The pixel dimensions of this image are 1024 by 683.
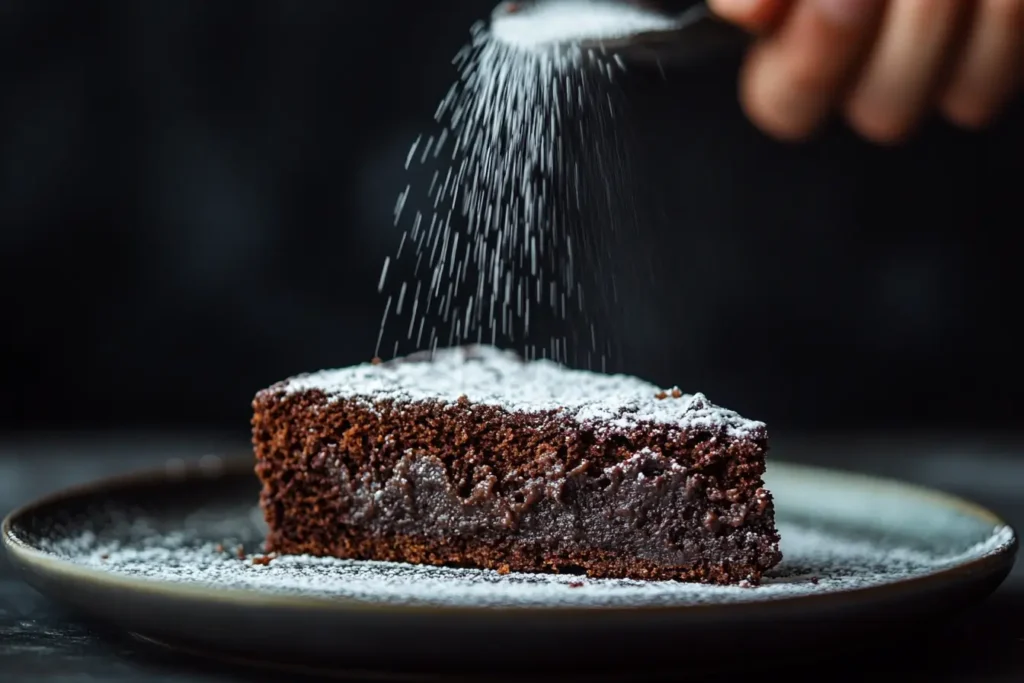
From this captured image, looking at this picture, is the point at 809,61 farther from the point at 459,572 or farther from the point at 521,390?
the point at 459,572

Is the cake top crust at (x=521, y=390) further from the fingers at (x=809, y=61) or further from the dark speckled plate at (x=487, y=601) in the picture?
the fingers at (x=809, y=61)

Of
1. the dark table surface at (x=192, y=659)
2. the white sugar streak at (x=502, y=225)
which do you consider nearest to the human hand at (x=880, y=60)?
the white sugar streak at (x=502, y=225)

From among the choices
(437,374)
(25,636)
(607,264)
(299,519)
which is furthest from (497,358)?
(607,264)

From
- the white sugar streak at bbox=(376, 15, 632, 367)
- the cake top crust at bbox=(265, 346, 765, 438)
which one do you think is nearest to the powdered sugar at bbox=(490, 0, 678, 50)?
the white sugar streak at bbox=(376, 15, 632, 367)

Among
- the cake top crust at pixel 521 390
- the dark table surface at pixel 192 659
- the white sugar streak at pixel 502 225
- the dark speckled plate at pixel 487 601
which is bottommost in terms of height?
the dark table surface at pixel 192 659

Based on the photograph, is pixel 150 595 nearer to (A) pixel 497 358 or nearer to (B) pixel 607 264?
(A) pixel 497 358

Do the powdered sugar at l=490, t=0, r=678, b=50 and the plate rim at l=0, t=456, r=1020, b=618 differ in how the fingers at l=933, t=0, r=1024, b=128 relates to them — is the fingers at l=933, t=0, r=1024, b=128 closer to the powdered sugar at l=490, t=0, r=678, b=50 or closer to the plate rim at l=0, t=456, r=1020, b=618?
the powdered sugar at l=490, t=0, r=678, b=50
